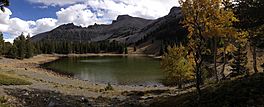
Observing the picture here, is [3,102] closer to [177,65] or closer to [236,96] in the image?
[236,96]

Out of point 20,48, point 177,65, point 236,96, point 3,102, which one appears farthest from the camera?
point 20,48

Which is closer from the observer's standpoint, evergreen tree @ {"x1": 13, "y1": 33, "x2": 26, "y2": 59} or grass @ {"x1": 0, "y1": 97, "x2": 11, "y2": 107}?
grass @ {"x1": 0, "y1": 97, "x2": 11, "y2": 107}

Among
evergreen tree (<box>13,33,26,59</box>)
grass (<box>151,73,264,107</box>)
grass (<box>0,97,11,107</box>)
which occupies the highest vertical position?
evergreen tree (<box>13,33,26,59</box>)

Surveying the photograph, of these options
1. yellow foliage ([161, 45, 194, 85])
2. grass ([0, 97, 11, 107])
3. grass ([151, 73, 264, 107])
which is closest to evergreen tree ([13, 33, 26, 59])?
yellow foliage ([161, 45, 194, 85])

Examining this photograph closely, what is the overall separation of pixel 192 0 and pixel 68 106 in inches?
607

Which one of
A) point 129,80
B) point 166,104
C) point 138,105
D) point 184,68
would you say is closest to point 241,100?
point 166,104

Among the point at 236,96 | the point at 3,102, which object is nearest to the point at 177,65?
the point at 236,96

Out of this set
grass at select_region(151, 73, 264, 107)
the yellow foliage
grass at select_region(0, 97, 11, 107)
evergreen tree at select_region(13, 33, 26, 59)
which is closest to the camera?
grass at select_region(151, 73, 264, 107)

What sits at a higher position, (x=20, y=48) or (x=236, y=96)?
(x=20, y=48)

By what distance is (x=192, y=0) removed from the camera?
31.1 m

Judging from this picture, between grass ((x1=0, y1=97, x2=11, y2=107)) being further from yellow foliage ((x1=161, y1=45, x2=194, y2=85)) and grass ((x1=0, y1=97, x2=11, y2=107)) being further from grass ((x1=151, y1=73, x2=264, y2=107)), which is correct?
yellow foliage ((x1=161, y1=45, x2=194, y2=85))

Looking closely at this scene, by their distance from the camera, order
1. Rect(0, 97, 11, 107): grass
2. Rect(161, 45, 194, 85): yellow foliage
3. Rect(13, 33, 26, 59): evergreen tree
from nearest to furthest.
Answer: Rect(0, 97, 11, 107): grass
Rect(161, 45, 194, 85): yellow foliage
Rect(13, 33, 26, 59): evergreen tree

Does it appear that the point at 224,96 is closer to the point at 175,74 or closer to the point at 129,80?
the point at 175,74

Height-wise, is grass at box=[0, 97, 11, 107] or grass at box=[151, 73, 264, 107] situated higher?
grass at box=[151, 73, 264, 107]
